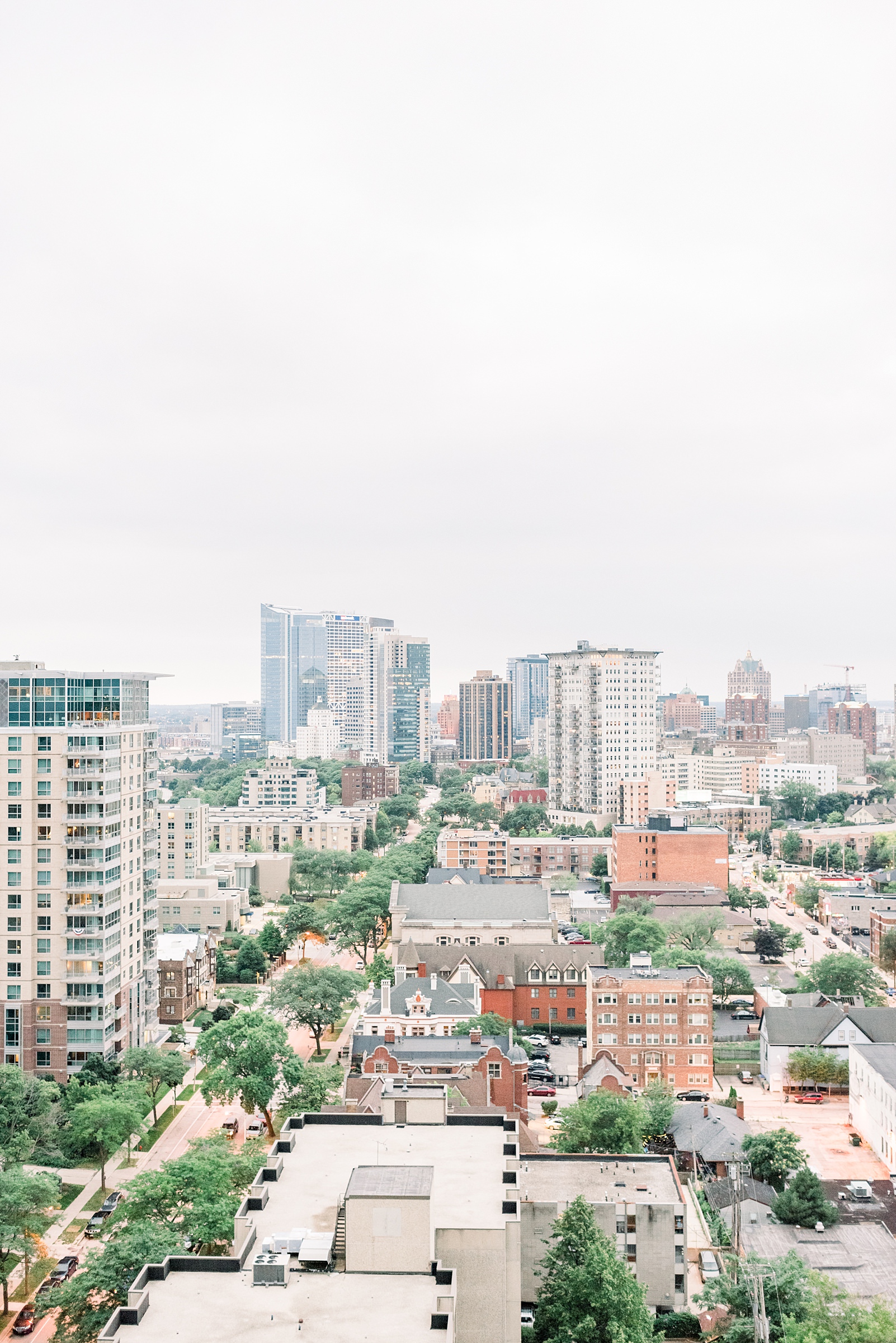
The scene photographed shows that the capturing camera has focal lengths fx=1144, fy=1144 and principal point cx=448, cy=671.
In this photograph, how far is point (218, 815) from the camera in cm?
16775

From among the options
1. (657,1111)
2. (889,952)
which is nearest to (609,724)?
(889,952)

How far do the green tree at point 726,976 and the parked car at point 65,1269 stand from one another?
5368cm

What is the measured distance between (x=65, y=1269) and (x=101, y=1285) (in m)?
10.5

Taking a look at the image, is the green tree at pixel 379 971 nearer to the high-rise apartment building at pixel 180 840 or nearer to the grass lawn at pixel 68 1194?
the grass lawn at pixel 68 1194

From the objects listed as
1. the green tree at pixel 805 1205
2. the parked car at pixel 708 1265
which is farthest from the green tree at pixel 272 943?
the parked car at pixel 708 1265

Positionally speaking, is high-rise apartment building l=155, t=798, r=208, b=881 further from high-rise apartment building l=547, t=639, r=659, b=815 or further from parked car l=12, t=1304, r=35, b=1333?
parked car l=12, t=1304, r=35, b=1333

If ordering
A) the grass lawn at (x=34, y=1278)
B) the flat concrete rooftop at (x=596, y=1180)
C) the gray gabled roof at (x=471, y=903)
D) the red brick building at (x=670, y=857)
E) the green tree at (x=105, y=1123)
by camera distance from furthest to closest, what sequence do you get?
the red brick building at (x=670, y=857)
the gray gabled roof at (x=471, y=903)
the green tree at (x=105, y=1123)
the grass lawn at (x=34, y=1278)
the flat concrete rooftop at (x=596, y=1180)

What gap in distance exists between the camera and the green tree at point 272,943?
101 m

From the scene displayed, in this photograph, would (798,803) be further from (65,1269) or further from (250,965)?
(65,1269)

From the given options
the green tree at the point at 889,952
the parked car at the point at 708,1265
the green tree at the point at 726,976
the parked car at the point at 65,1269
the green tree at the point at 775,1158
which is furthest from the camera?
the green tree at the point at 889,952

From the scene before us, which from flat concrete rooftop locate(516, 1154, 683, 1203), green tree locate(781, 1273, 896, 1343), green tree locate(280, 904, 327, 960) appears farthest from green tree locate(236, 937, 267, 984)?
green tree locate(781, 1273, 896, 1343)

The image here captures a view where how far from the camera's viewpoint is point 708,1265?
148ft

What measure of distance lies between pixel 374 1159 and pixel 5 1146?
25869mm

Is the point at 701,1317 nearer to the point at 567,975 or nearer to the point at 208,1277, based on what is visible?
the point at 208,1277
